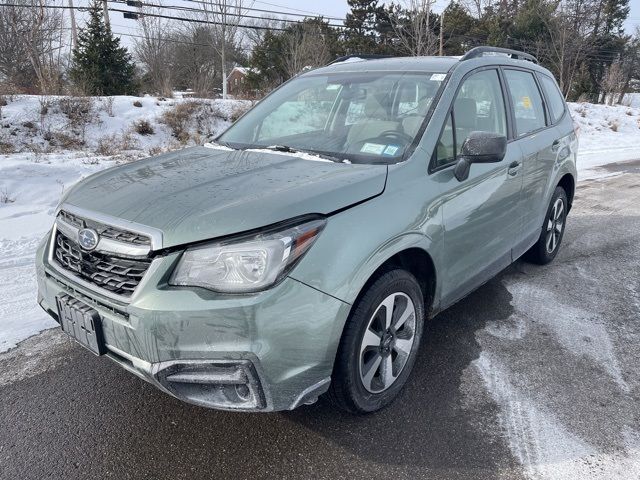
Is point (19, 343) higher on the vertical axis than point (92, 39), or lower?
lower

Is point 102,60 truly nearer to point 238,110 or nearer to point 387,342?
point 238,110

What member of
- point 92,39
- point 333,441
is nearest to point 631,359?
point 333,441

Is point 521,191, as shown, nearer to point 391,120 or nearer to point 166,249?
point 391,120

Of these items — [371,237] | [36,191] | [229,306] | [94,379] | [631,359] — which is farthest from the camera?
[36,191]

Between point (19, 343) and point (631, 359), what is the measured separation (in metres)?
3.88

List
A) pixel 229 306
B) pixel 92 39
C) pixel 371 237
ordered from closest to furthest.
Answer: pixel 229 306
pixel 371 237
pixel 92 39

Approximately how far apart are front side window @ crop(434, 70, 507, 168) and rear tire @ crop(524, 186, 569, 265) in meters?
1.29

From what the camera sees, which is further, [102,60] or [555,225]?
[102,60]

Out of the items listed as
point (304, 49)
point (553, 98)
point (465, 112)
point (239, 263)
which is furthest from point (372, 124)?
point (304, 49)

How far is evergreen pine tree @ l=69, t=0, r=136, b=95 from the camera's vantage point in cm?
1928

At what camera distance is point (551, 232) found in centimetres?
456

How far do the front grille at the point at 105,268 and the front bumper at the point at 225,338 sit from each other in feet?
0.19

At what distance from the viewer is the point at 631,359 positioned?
3090mm

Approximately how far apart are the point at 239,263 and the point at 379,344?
0.90m
